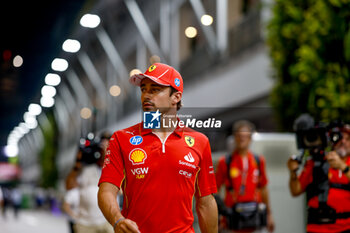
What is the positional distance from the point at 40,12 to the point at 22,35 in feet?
2.07

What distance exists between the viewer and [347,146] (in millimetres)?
5352

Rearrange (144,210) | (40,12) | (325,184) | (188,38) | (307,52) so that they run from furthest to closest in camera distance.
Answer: (188,38), (40,12), (307,52), (325,184), (144,210)

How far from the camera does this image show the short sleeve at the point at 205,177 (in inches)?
135

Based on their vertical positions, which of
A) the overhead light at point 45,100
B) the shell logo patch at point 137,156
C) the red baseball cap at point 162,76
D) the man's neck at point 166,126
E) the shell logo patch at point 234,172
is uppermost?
the overhead light at point 45,100

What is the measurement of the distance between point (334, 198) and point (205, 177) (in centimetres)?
210

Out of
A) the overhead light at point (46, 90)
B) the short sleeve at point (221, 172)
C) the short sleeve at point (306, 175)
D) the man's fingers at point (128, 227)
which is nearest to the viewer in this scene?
the man's fingers at point (128, 227)

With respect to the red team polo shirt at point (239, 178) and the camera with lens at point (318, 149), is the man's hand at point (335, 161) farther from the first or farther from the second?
the red team polo shirt at point (239, 178)

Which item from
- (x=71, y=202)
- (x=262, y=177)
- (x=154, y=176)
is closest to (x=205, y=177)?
(x=154, y=176)

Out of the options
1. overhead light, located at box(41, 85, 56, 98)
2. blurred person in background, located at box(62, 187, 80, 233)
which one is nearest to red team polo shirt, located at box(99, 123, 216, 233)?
blurred person in background, located at box(62, 187, 80, 233)

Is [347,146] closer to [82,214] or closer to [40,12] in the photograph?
[82,214]

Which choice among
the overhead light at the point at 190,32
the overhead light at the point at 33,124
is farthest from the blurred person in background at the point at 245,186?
the overhead light at the point at 33,124

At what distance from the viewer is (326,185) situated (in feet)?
17.0

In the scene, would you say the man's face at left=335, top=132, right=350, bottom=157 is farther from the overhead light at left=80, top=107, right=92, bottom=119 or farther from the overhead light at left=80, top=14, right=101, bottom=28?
the overhead light at left=80, top=107, right=92, bottom=119

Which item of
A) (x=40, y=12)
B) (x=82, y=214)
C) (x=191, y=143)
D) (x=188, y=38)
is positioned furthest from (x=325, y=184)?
(x=188, y=38)
